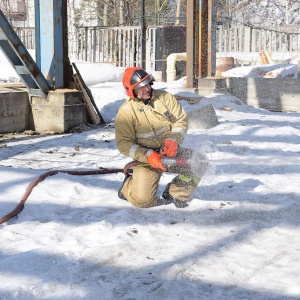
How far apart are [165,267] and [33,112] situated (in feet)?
21.2

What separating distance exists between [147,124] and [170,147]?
0.46 metres

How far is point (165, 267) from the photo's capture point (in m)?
3.86

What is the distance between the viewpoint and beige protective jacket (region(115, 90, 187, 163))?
5289 millimetres

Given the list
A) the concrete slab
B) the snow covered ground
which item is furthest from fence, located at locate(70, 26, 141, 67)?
the snow covered ground

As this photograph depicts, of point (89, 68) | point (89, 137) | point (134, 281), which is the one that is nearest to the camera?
point (134, 281)

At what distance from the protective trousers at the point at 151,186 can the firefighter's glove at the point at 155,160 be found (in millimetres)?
234

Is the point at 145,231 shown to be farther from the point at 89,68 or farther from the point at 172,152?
the point at 89,68

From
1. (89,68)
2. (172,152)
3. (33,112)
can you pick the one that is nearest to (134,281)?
(172,152)

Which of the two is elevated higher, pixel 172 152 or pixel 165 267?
pixel 172 152

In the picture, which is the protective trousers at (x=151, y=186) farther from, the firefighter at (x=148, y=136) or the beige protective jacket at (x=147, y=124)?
the beige protective jacket at (x=147, y=124)

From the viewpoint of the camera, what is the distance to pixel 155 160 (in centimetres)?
503

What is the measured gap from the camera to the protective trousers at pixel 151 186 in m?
5.31

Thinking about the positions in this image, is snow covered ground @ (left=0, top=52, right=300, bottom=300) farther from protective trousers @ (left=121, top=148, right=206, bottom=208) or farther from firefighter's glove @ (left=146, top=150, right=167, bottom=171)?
firefighter's glove @ (left=146, top=150, right=167, bottom=171)

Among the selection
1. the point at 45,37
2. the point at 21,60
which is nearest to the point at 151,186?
the point at 21,60
